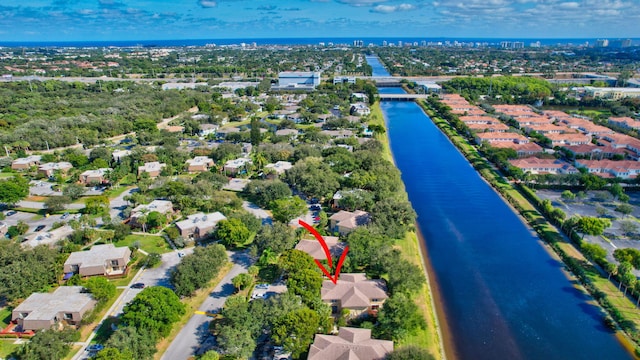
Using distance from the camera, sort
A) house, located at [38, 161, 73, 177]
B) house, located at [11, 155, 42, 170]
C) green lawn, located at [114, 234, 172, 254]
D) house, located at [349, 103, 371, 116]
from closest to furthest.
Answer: green lawn, located at [114, 234, 172, 254], house, located at [38, 161, 73, 177], house, located at [11, 155, 42, 170], house, located at [349, 103, 371, 116]

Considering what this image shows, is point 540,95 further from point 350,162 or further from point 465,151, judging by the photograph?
point 350,162

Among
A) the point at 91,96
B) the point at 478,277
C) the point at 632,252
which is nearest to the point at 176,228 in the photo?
the point at 478,277

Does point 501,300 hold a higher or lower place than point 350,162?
lower

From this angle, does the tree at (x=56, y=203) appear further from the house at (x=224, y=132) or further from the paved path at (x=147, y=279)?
the house at (x=224, y=132)

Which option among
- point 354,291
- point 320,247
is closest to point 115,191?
point 320,247

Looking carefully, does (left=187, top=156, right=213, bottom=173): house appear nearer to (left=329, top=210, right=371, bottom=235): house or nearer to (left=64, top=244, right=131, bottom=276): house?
(left=64, top=244, right=131, bottom=276): house

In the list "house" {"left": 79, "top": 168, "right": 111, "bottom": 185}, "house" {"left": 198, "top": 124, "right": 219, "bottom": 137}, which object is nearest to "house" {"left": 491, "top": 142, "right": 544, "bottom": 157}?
"house" {"left": 198, "top": 124, "right": 219, "bottom": 137}
